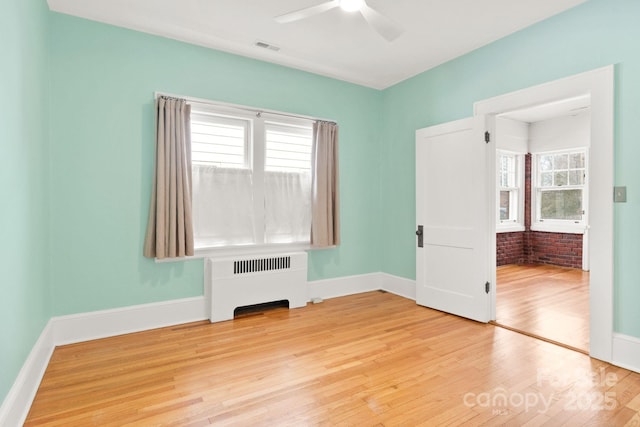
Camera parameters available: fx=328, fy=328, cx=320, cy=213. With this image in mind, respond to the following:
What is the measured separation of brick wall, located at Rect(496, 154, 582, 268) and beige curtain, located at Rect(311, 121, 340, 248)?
4.05 m

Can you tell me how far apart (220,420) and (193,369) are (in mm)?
695

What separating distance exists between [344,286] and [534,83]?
3057mm

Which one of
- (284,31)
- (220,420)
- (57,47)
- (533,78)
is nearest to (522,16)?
(533,78)

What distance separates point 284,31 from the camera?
321 centimetres

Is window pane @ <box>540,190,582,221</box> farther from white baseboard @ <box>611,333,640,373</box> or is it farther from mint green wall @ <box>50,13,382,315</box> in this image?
mint green wall @ <box>50,13,382,315</box>

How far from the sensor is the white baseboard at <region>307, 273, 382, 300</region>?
4.18 meters

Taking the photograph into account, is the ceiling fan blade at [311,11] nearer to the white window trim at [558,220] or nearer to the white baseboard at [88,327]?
the white baseboard at [88,327]

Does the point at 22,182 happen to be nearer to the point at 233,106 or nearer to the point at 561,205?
the point at 233,106

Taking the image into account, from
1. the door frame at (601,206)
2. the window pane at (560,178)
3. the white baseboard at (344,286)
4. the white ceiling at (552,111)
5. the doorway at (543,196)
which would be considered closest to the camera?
the door frame at (601,206)

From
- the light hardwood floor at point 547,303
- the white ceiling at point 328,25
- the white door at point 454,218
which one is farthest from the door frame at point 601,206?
the white door at point 454,218

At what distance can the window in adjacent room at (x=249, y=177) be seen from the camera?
3461mm

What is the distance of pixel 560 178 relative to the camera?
638 cm

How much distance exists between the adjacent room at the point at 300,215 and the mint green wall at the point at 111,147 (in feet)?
0.06

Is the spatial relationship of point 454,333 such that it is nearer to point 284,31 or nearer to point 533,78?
point 533,78
